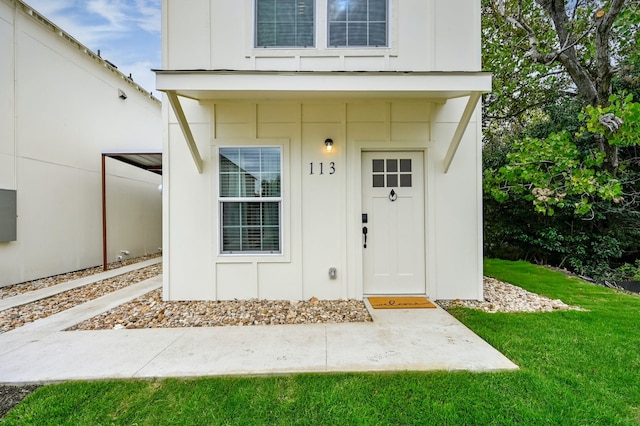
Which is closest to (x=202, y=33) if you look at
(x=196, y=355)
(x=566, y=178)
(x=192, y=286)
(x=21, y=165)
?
(x=192, y=286)

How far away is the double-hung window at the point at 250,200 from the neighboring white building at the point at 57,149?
438cm

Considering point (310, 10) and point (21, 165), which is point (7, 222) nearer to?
point (21, 165)

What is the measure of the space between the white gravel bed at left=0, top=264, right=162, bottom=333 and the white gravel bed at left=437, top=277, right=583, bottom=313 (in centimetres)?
538

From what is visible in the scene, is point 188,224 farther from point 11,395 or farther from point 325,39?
point 325,39

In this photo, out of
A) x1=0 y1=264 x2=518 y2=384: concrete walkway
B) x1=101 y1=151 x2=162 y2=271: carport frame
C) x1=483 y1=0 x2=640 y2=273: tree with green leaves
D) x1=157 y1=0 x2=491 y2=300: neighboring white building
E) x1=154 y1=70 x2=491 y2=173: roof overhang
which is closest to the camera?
x1=0 y1=264 x2=518 y2=384: concrete walkway

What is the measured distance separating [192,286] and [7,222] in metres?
4.02

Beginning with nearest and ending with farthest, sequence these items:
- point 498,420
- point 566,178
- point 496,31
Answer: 1. point 498,420
2. point 566,178
3. point 496,31

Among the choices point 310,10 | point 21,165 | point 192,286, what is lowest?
point 192,286

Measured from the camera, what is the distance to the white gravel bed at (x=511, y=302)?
3.91m

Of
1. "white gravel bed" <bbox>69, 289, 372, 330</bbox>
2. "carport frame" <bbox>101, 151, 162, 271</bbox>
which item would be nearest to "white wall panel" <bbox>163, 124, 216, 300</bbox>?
"white gravel bed" <bbox>69, 289, 372, 330</bbox>

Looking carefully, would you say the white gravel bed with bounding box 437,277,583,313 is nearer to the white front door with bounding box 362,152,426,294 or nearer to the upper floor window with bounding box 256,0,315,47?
the white front door with bounding box 362,152,426,294

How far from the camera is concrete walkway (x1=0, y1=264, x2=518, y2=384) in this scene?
2.40 m

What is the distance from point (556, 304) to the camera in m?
4.08

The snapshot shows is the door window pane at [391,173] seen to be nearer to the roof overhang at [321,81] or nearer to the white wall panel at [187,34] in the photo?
the roof overhang at [321,81]
